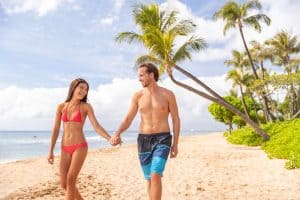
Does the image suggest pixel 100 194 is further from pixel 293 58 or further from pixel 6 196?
pixel 293 58

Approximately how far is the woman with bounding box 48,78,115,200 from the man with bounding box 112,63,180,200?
492 mm

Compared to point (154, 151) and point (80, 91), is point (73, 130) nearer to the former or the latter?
point (80, 91)

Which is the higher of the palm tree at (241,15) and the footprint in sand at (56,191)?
the palm tree at (241,15)

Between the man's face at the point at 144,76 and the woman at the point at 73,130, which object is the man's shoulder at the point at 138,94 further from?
the woman at the point at 73,130

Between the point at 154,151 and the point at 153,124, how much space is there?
1.12ft

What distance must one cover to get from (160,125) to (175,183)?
16.5 feet

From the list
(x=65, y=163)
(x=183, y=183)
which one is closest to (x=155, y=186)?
(x=65, y=163)

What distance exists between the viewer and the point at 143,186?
9.33 m

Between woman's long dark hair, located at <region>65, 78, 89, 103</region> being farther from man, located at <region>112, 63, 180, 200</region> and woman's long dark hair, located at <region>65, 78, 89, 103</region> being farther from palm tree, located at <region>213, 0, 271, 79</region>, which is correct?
palm tree, located at <region>213, 0, 271, 79</region>

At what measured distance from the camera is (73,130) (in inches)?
199

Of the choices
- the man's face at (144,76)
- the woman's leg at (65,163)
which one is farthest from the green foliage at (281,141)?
the woman's leg at (65,163)

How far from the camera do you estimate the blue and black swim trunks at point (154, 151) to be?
15.7 feet

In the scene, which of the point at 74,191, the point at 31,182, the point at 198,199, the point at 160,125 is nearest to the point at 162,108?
the point at 160,125

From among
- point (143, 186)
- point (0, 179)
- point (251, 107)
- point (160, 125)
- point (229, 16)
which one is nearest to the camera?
point (160, 125)
